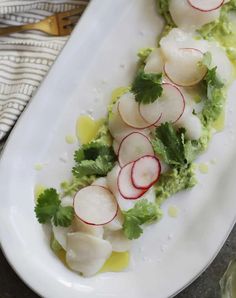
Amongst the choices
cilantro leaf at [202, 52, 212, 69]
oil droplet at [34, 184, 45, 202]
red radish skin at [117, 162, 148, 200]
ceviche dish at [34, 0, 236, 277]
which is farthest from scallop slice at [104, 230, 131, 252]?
cilantro leaf at [202, 52, 212, 69]

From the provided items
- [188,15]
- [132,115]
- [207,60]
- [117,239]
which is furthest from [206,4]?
[117,239]

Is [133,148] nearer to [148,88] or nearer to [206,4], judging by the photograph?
[148,88]

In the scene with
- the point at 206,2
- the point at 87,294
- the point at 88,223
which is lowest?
the point at 87,294

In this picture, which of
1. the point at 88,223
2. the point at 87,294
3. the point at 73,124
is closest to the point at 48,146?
the point at 73,124

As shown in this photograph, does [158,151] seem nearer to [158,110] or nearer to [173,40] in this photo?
[158,110]

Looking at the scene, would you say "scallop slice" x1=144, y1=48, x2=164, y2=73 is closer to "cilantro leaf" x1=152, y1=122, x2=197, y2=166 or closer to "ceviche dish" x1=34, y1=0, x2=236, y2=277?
"ceviche dish" x1=34, y1=0, x2=236, y2=277
